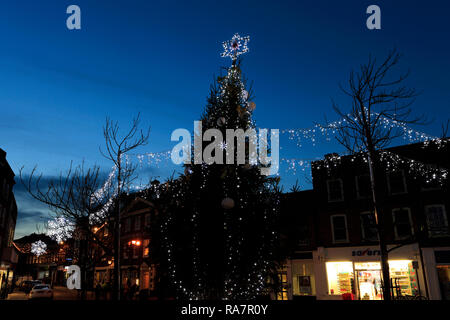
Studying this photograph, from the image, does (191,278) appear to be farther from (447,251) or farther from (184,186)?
(447,251)

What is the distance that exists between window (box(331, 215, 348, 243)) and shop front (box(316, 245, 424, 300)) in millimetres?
789

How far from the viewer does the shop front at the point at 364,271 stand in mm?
18672

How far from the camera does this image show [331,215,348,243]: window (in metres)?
21.6

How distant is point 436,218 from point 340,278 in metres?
6.94

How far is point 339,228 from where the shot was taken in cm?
2181

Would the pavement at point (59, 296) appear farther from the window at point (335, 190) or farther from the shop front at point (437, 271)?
the shop front at point (437, 271)

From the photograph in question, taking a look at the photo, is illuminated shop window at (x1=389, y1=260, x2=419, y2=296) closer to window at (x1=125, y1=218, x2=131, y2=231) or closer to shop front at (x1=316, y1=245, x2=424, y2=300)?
shop front at (x1=316, y1=245, x2=424, y2=300)

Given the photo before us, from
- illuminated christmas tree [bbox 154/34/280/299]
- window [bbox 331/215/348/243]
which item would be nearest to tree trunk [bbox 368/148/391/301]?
illuminated christmas tree [bbox 154/34/280/299]

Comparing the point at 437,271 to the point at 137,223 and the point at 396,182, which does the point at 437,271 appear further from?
the point at 137,223

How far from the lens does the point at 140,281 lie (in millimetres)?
30672

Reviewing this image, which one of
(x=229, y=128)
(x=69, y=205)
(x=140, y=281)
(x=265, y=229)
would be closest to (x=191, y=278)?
(x=265, y=229)

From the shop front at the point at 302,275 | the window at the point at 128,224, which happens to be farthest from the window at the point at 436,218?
the window at the point at 128,224

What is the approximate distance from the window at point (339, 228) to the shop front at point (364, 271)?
0.79m

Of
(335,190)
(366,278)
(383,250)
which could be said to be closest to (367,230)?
(366,278)
